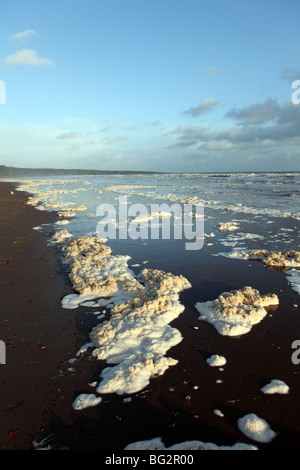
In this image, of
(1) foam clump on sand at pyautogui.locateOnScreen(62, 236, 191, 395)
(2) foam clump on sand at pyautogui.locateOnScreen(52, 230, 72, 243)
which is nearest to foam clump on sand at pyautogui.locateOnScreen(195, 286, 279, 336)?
(1) foam clump on sand at pyautogui.locateOnScreen(62, 236, 191, 395)

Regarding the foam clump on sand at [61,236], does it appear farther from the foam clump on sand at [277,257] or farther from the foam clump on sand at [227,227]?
the foam clump on sand at [277,257]

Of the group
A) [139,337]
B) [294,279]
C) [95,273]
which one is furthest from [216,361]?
[95,273]

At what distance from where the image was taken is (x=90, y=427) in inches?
123

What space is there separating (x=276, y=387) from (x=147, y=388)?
1731mm

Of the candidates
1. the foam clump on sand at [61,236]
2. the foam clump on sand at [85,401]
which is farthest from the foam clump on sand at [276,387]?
the foam clump on sand at [61,236]

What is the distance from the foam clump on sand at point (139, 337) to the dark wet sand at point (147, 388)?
0.54 feet

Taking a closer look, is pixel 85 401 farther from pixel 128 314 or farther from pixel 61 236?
pixel 61 236

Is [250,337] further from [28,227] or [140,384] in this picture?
[28,227]

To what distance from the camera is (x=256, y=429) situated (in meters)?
3.07

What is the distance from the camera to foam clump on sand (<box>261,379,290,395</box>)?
11.9 ft

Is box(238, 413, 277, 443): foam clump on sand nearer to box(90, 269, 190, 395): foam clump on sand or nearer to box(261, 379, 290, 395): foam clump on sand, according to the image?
box(261, 379, 290, 395): foam clump on sand

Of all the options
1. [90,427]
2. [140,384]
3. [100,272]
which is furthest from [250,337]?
[100,272]

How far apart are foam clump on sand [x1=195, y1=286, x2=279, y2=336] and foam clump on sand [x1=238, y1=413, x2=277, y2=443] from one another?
174 cm
